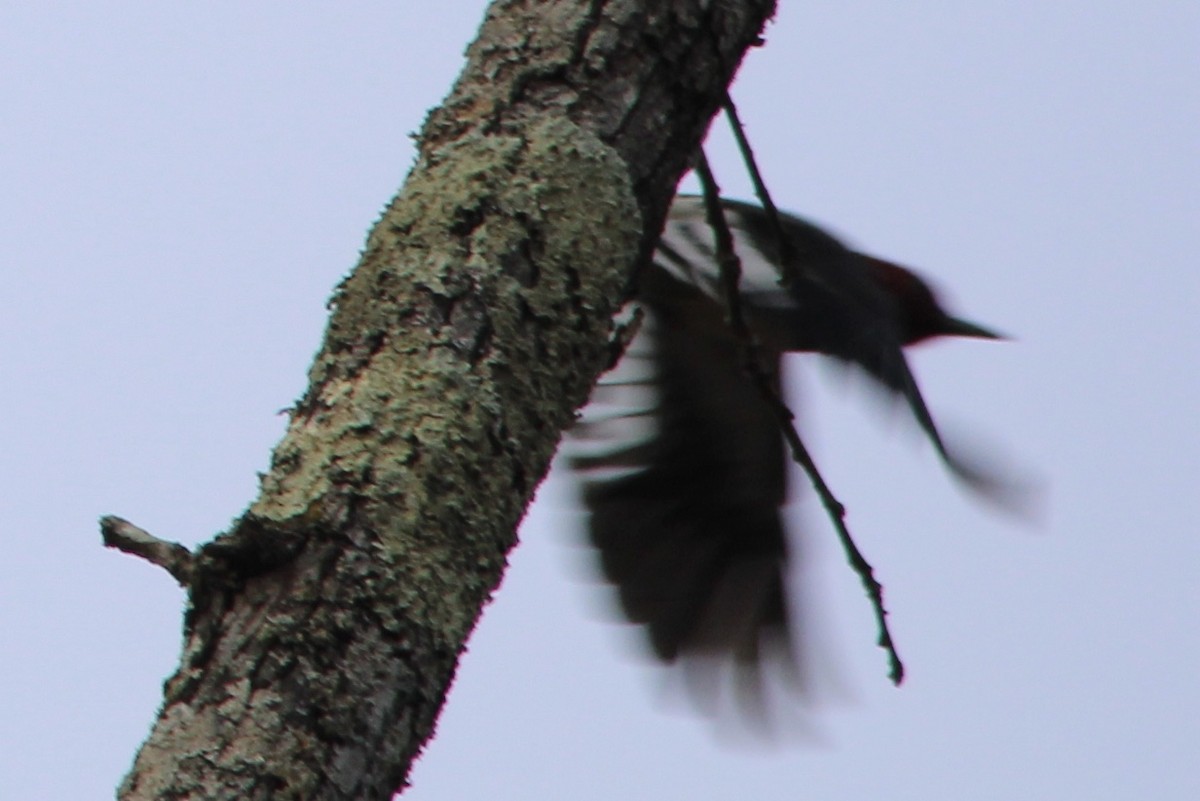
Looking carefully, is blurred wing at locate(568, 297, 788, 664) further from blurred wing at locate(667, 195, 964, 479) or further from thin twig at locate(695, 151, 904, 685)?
thin twig at locate(695, 151, 904, 685)

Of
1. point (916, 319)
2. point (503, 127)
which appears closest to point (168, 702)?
point (503, 127)

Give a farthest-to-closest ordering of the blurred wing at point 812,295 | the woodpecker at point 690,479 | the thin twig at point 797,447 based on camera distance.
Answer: the woodpecker at point 690,479, the blurred wing at point 812,295, the thin twig at point 797,447

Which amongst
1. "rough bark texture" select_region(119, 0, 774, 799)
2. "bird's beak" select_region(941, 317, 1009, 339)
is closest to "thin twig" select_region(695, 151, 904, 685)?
"rough bark texture" select_region(119, 0, 774, 799)

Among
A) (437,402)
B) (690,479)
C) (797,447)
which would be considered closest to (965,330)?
(690,479)

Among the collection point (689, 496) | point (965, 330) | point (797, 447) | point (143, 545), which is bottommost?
point (689, 496)

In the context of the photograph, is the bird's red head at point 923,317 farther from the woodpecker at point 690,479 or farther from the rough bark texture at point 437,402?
the rough bark texture at point 437,402

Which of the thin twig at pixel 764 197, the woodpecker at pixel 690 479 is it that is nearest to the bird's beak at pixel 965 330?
the woodpecker at pixel 690 479

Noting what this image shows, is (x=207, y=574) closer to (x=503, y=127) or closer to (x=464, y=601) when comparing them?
(x=464, y=601)

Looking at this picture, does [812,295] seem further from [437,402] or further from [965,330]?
[965,330]
